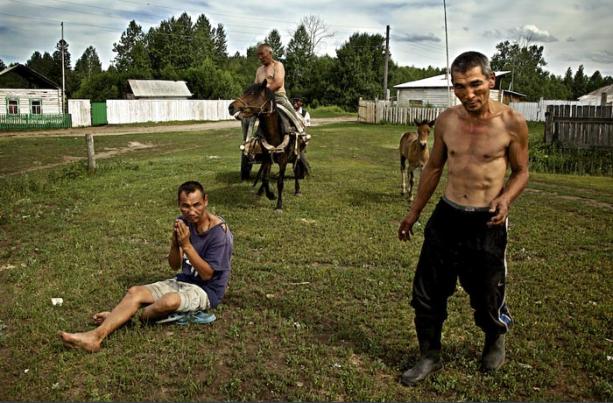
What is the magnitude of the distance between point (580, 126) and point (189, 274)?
1725cm

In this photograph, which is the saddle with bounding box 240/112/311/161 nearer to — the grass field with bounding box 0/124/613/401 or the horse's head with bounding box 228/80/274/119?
the horse's head with bounding box 228/80/274/119

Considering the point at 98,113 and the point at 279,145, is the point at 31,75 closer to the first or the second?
the point at 98,113

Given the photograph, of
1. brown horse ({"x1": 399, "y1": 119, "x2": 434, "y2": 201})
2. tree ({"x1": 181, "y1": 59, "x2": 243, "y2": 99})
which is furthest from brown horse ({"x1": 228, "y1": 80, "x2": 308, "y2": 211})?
tree ({"x1": 181, "y1": 59, "x2": 243, "y2": 99})

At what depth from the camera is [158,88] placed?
5706cm

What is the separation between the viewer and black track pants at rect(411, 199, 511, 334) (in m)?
3.82

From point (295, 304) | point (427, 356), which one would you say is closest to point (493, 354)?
point (427, 356)

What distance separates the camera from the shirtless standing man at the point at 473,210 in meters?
3.74

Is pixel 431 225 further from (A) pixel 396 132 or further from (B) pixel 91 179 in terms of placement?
(A) pixel 396 132

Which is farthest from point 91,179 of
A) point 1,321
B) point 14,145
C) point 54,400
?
point 14,145

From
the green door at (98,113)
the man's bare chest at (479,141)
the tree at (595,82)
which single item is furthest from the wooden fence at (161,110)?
the tree at (595,82)

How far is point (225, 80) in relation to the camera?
62.9 meters

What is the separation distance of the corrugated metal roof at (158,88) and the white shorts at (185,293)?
53.8 m

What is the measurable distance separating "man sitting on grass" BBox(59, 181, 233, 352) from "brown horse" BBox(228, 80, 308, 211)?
473 centimetres

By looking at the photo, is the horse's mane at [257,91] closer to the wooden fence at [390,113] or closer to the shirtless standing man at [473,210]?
the shirtless standing man at [473,210]
